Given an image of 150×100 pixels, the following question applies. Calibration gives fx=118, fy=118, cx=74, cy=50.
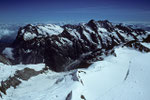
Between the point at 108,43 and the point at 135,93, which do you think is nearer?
the point at 135,93

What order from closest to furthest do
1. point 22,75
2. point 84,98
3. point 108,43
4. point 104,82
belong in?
point 84,98 < point 104,82 < point 22,75 < point 108,43

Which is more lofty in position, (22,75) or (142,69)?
(142,69)

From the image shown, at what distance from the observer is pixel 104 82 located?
22734 mm

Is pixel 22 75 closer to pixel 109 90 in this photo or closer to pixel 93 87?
pixel 93 87

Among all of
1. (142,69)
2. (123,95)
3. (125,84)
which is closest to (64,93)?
(123,95)

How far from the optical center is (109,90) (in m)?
19.6

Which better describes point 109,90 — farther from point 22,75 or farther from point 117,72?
point 22,75

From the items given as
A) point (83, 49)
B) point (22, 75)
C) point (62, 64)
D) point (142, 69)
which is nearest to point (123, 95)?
point (142, 69)

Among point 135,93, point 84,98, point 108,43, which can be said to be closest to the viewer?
point 84,98

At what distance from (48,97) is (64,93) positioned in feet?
8.26

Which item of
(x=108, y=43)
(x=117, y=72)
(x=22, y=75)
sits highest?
(x=117, y=72)

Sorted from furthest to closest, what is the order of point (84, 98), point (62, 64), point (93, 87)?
1. point (62, 64)
2. point (93, 87)
3. point (84, 98)

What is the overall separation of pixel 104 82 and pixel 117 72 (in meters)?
6.66

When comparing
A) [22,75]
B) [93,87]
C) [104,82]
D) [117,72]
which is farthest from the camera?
[22,75]
